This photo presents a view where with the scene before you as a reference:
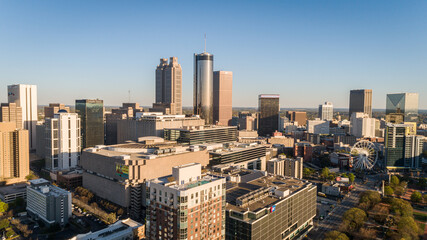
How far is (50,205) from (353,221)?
72.8 meters

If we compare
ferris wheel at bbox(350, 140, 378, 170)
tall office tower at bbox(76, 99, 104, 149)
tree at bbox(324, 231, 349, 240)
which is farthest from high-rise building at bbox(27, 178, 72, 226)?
ferris wheel at bbox(350, 140, 378, 170)

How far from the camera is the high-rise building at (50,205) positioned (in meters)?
73.9

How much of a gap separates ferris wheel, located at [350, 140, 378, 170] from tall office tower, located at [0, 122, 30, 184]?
5227 inches

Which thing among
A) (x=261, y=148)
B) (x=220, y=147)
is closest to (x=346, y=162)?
(x=261, y=148)

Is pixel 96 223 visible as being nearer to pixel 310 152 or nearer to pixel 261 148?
pixel 261 148

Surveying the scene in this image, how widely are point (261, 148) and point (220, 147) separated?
2087cm

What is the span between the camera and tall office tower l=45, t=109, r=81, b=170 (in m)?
127

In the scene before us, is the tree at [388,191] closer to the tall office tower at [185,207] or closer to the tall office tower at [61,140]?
the tall office tower at [185,207]

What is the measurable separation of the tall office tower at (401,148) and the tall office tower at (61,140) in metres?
138

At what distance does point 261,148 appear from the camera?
416 ft

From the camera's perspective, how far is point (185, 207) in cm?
3938

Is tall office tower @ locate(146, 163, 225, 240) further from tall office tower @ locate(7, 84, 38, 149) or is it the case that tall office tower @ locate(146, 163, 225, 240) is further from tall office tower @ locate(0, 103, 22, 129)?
tall office tower @ locate(7, 84, 38, 149)

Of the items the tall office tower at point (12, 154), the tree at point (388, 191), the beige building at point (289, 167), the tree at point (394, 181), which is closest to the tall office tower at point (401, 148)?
the tree at point (394, 181)

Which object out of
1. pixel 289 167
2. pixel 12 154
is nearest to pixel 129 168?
pixel 289 167
